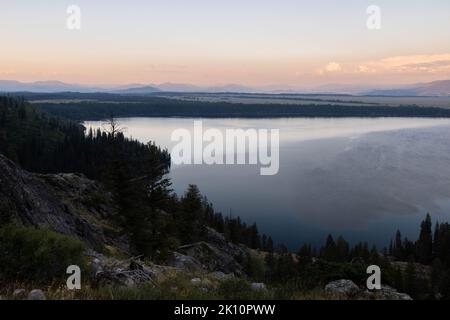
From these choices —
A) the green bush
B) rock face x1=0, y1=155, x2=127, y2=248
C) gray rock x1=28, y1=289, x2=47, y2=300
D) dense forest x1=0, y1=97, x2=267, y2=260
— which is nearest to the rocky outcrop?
gray rock x1=28, y1=289, x2=47, y2=300

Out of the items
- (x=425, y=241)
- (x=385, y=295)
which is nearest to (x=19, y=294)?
(x=385, y=295)

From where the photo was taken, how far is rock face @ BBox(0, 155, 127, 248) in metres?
22.4

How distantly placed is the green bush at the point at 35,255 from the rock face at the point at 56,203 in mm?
3513

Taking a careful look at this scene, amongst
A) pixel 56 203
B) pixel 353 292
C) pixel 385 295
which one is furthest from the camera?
pixel 56 203

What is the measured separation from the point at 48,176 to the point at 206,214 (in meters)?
43.4

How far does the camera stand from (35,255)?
1098 cm

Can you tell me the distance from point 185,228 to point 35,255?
34.6m

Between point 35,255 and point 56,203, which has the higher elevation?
point 35,255

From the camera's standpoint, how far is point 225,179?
400 ft

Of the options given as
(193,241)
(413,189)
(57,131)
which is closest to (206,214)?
(193,241)

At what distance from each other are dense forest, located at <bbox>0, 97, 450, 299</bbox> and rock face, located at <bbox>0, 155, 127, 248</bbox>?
2.45 meters

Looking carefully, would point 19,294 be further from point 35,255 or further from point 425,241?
point 425,241

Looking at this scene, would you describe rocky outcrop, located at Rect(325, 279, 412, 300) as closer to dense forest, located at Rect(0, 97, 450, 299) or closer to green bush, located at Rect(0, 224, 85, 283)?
dense forest, located at Rect(0, 97, 450, 299)
